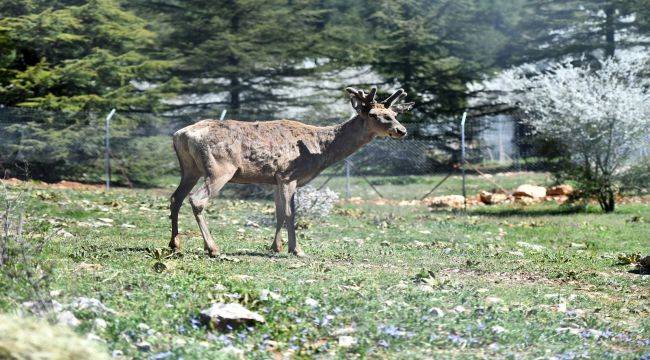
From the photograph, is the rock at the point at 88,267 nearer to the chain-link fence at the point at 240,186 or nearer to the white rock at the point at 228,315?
the white rock at the point at 228,315

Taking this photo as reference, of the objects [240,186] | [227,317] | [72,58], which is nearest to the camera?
[227,317]

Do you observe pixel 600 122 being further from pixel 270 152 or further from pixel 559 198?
pixel 270 152

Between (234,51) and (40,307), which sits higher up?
(234,51)

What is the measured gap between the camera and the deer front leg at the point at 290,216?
12.6m

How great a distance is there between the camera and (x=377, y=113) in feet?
43.5

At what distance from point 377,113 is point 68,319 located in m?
6.96

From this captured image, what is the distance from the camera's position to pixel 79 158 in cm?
2555

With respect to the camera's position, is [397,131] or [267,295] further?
[397,131]

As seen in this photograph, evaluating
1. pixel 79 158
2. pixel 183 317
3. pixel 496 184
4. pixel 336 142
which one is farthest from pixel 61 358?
pixel 496 184

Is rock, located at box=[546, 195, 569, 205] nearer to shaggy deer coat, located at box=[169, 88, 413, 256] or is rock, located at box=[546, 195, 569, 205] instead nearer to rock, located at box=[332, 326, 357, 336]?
shaggy deer coat, located at box=[169, 88, 413, 256]

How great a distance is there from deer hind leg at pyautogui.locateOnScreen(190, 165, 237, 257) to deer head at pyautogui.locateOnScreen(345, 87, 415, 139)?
229 cm

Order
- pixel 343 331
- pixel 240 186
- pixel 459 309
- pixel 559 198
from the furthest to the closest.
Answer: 1. pixel 559 198
2. pixel 240 186
3. pixel 459 309
4. pixel 343 331

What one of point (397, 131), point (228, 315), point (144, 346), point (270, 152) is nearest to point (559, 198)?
point (397, 131)

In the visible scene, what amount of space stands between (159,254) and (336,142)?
3.44 m
